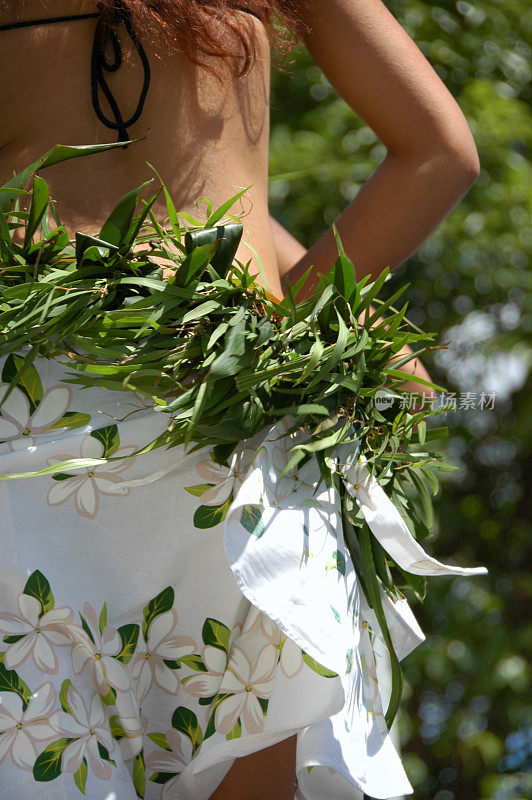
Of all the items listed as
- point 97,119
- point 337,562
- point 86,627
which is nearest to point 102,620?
point 86,627

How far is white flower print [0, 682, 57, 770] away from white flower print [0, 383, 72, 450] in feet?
0.80

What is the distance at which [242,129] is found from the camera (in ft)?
3.28

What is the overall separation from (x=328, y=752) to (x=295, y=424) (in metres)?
0.32

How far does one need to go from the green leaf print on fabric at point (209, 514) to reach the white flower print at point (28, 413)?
0.16m

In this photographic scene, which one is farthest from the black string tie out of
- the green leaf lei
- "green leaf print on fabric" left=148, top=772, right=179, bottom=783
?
"green leaf print on fabric" left=148, top=772, right=179, bottom=783

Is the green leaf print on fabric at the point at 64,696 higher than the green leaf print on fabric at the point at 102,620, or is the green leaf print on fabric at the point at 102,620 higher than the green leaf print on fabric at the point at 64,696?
the green leaf print on fabric at the point at 102,620

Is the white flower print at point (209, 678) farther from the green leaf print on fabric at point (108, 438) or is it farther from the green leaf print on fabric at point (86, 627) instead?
the green leaf print on fabric at point (108, 438)

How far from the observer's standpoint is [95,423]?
2.76 feet

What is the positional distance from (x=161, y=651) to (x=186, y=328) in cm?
33

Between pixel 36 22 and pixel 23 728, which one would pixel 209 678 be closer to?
pixel 23 728

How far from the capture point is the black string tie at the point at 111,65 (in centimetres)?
91

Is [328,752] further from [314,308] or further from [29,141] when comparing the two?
[29,141]

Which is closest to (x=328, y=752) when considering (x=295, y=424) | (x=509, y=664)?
(x=295, y=424)

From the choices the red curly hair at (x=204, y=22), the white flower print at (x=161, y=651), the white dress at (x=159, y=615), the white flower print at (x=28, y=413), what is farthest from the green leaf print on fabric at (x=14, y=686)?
the red curly hair at (x=204, y=22)
